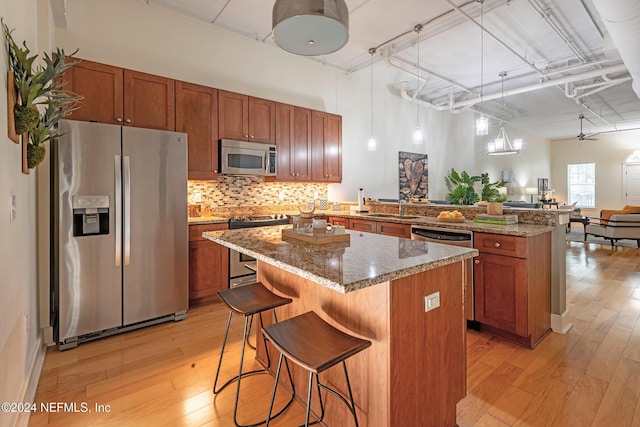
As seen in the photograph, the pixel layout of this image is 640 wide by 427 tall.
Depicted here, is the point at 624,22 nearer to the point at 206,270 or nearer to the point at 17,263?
the point at 206,270

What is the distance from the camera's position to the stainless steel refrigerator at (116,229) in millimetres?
2512

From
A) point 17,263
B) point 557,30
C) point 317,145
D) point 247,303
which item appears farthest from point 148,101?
point 557,30

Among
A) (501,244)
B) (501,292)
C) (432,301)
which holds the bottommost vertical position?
(501,292)

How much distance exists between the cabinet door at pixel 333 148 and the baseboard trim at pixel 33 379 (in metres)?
3.74

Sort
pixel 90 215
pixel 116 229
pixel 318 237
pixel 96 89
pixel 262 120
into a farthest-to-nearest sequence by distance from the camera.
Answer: pixel 262 120, pixel 96 89, pixel 116 229, pixel 90 215, pixel 318 237

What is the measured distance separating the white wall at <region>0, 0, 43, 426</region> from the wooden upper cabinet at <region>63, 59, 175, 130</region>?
0.54 m

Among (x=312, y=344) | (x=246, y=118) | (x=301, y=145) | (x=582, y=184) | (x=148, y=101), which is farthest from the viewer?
(x=582, y=184)

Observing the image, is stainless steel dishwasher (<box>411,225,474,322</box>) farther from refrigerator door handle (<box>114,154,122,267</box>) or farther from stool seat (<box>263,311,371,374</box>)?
refrigerator door handle (<box>114,154,122,267</box>)

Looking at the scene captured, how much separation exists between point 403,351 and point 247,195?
11.5ft

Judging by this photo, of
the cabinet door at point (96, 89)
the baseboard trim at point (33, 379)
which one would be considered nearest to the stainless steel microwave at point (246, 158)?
the cabinet door at point (96, 89)

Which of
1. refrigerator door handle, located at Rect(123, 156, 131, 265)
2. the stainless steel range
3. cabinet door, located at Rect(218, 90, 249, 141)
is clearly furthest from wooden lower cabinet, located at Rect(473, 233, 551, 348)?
refrigerator door handle, located at Rect(123, 156, 131, 265)

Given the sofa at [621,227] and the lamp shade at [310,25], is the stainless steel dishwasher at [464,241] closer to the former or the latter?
the lamp shade at [310,25]

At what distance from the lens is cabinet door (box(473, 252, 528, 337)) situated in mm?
2424

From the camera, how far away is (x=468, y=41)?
175 inches
